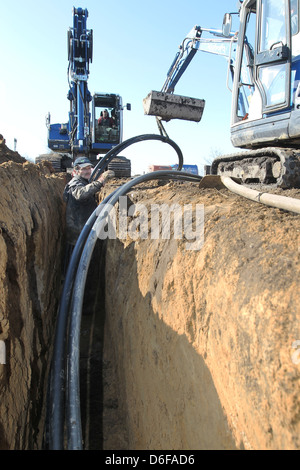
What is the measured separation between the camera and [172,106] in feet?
25.6

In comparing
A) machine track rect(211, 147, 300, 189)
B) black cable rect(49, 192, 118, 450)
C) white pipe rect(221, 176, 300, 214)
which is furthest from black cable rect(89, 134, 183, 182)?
black cable rect(49, 192, 118, 450)

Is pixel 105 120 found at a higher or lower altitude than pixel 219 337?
higher

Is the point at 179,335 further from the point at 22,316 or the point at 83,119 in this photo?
the point at 83,119

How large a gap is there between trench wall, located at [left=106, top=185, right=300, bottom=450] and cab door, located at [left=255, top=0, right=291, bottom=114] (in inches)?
80.3

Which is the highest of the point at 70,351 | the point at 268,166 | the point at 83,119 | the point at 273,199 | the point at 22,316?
the point at 83,119

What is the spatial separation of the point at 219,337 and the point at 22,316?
163 centimetres

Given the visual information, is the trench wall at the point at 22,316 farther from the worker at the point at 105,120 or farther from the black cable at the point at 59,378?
the worker at the point at 105,120

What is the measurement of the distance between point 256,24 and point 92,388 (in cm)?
534

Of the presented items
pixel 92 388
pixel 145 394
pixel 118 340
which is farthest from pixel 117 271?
pixel 145 394

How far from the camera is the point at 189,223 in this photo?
2617mm

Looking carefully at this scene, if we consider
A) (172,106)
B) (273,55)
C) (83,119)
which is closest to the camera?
(273,55)

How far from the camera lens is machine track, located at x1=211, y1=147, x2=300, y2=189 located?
3816mm

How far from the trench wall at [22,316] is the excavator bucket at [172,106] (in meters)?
4.66

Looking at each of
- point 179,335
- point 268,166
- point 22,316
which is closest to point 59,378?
point 22,316
